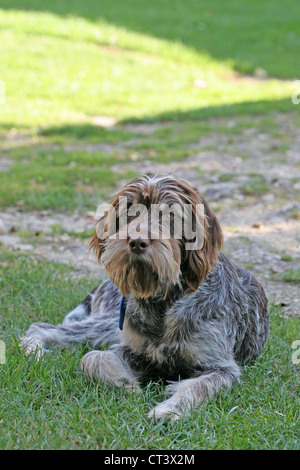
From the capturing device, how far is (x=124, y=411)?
13.8ft

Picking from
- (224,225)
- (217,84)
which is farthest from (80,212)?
(217,84)

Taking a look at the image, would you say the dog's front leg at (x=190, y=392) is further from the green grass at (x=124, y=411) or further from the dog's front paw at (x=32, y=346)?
the dog's front paw at (x=32, y=346)

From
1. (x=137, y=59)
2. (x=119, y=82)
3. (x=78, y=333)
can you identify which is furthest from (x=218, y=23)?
(x=78, y=333)

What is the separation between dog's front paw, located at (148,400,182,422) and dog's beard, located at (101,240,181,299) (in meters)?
0.73

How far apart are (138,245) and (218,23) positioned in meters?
21.2

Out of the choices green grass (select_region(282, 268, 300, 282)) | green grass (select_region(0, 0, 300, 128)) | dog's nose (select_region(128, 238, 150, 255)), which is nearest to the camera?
dog's nose (select_region(128, 238, 150, 255))

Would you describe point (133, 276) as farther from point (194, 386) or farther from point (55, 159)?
point (55, 159)

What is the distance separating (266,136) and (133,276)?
31.2 feet

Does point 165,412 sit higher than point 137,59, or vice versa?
point 137,59

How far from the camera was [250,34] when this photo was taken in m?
22.1

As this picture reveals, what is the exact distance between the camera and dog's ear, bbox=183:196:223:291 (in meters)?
4.46
